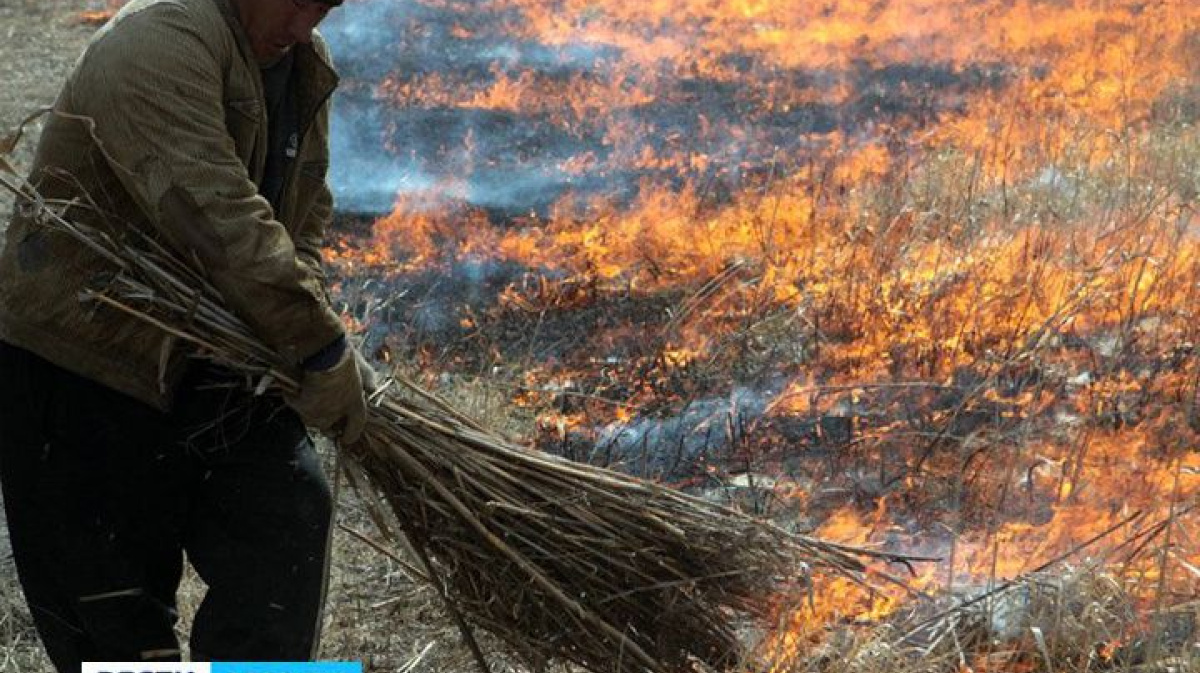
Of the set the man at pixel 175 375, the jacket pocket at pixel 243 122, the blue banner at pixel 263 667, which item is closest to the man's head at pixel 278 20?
the man at pixel 175 375

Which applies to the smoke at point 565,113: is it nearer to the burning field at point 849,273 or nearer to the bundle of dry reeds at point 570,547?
the burning field at point 849,273

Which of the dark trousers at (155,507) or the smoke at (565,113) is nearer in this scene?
the dark trousers at (155,507)

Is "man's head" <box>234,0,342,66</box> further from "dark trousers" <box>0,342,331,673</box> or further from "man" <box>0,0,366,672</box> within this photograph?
"dark trousers" <box>0,342,331,673</box>

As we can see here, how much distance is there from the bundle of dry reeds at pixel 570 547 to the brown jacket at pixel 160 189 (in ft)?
1.52

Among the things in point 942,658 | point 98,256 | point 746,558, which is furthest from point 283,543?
point 942,658

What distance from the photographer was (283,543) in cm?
327

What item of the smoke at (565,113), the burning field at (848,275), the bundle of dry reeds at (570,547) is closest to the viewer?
the bundle of dry reeds at (570,547)

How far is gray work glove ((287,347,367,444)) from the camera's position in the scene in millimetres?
3201

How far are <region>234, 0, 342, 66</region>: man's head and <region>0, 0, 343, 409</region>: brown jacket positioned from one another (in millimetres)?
30

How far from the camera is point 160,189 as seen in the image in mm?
3006

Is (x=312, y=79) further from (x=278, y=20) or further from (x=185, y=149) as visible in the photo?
(x=185, y=149)

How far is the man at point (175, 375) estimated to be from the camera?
3033 mm

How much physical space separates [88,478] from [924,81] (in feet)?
20.0

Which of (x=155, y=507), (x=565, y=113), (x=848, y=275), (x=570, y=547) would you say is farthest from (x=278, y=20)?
(x=565, y=113)
